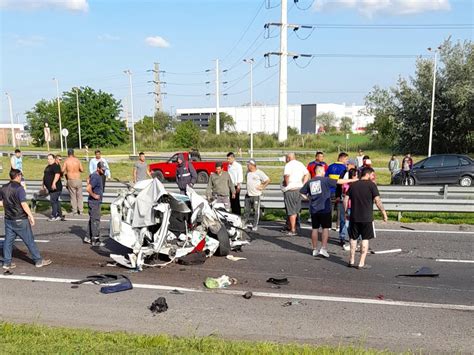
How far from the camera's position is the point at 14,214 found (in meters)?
8.13

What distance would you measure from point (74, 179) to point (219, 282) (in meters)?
7.85

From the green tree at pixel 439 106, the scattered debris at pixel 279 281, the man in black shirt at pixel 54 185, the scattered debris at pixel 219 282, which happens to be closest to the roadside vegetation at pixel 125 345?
the scattered debris at pixel 219 282

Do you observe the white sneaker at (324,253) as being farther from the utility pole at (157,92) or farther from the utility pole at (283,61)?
the utility pole at (157,92)

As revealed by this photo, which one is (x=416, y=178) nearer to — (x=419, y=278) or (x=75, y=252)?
(x=419, y=278)

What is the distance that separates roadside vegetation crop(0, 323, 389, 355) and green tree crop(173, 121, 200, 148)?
51800 millimetres

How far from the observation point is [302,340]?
17.2 ft

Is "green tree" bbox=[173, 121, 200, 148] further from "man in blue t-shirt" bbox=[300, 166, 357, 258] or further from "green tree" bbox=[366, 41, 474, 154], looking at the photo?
"man in blue t-shirt" bbox=[300, 166, 357, 258]

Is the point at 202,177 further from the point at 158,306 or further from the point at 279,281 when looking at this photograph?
the point at 158,306

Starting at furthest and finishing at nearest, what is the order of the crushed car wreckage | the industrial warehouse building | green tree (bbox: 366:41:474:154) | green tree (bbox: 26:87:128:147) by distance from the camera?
the industrial warehouse building < green tree (bbox: 26:87:128:147) < green tree (bbox: 366:41:474:154) < the crushed car wreckage

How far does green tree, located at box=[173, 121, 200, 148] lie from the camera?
56.6 metres

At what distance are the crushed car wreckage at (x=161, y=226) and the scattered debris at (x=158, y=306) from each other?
1910 millimetres

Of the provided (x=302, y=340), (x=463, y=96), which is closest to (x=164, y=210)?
(x=302, y=340)

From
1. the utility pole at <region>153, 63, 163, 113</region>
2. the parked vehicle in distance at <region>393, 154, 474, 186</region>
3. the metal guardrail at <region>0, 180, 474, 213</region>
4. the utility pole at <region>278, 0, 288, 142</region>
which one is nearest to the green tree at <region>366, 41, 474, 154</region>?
the utility pole at <region>278, 0, 288, 142</region>

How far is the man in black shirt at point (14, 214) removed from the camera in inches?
318
